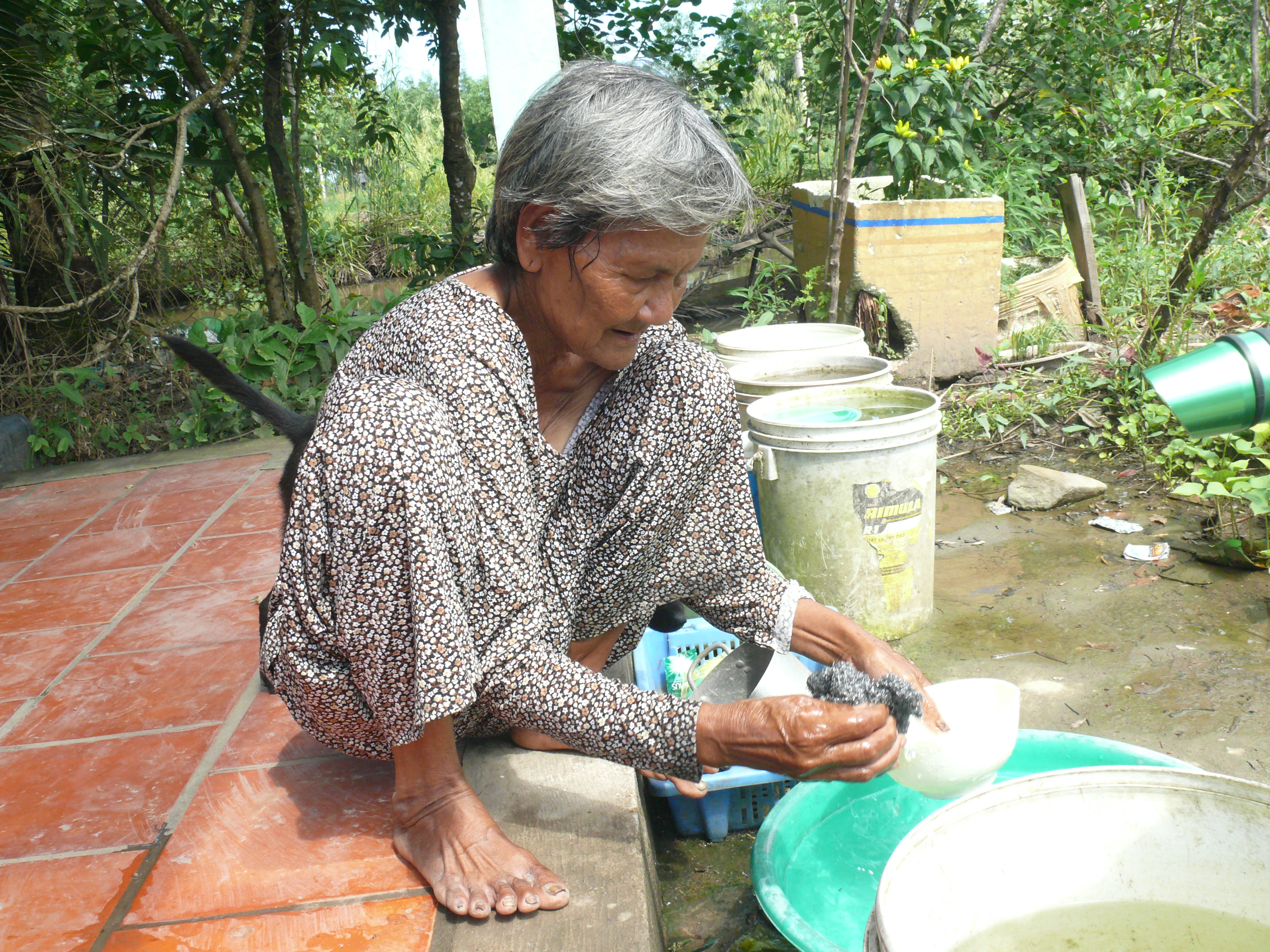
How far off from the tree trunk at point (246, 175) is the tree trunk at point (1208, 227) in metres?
3.84

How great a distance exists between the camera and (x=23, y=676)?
84.9 inches

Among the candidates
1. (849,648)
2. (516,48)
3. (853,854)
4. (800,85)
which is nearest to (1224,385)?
(849,648)

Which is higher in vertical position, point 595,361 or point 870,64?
point 870,64

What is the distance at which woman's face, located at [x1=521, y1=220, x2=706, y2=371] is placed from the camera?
143cm

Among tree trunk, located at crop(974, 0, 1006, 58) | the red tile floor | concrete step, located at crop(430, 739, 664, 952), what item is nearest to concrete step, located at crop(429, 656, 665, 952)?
concrete step, located at crop(430, 739, 664, 952)

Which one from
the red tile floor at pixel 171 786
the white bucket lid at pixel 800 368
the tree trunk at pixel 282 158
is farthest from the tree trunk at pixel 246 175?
the white bucket lid at pixel 800 368

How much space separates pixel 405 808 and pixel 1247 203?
4.14m

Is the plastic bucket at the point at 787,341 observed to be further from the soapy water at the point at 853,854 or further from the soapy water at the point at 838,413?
the soapy water at the point at 853,854

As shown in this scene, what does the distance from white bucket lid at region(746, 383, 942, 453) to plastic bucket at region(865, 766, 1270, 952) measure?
1336 mm

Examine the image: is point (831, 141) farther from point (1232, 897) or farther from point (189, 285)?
point (1232, 897)

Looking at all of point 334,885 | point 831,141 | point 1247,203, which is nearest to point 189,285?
point 831,141

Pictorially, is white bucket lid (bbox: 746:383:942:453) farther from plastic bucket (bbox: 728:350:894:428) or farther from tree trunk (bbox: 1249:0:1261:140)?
→ tree trunk (bbox: 1249:0:1261:140)

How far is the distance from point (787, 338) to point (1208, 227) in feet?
5.28

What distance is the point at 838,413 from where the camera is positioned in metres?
2.55
